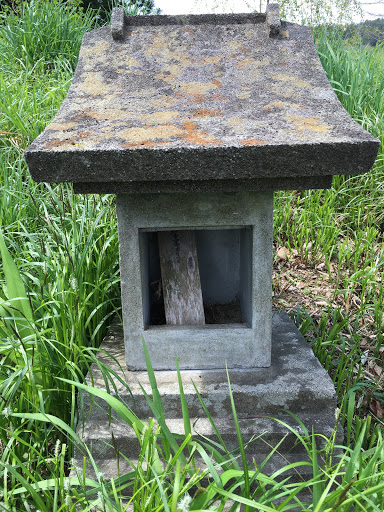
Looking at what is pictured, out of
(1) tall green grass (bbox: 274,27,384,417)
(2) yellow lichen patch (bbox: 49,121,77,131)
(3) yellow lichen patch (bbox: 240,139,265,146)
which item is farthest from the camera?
(1) tall green grass (bbox: 274,27,384,417)

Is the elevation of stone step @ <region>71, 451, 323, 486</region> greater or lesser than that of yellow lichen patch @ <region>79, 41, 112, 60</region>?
lesser

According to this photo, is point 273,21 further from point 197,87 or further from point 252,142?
point 252,142

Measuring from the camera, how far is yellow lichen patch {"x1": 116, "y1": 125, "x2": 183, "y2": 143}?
1.34 m

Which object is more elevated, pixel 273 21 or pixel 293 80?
pixel 273 21

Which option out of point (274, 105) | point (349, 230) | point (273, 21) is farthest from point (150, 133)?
point (349, 230)

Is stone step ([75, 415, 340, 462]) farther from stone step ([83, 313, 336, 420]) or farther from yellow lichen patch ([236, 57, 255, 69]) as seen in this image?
yellow lichen patch ([236, 57, 255, 69])

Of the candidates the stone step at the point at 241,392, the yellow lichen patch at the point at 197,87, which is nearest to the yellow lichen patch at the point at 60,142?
the yellow lichen patch at the point at 197,87

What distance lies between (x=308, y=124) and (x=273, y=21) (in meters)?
0.59

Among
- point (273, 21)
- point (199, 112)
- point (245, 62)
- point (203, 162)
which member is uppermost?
point (273, 21)

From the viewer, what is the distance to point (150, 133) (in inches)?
54.0

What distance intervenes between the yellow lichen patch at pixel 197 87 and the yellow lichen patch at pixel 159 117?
0.46 feet

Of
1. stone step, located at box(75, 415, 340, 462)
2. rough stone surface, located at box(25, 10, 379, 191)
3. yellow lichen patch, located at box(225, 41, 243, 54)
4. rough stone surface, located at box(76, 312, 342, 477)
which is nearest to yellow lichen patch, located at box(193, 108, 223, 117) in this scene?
rough stone surface, located at box(25, 10, 379, 191)

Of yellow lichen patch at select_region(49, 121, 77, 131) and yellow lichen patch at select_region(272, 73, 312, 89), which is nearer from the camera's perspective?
yellow lichen patch at select_region(49, 121, 77, 131)

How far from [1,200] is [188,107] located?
165 centimetres
